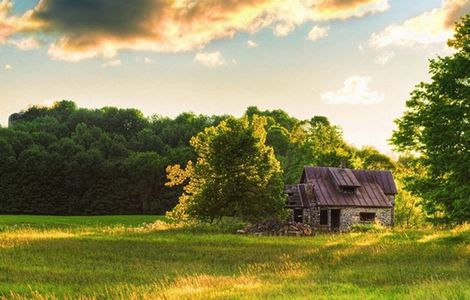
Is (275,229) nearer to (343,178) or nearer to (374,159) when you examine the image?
(343,178)

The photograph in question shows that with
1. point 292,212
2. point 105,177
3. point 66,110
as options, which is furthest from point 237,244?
point 66,110

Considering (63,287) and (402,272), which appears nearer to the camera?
(63,287)

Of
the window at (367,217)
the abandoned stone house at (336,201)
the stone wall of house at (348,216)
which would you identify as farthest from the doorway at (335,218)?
the window at (367,217)

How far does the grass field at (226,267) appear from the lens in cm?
1465

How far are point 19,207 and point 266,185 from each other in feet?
191

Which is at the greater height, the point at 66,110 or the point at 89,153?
the point at 66,110

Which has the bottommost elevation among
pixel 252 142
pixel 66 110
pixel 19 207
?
pixel 19 207

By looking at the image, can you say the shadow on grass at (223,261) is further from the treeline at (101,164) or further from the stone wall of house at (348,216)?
the treeline at (101,164)

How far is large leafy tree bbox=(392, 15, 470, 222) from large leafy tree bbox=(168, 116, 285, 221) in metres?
12.7

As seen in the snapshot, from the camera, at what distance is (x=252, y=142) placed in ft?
149

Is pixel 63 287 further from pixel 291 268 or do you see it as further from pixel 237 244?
pixel 237 244

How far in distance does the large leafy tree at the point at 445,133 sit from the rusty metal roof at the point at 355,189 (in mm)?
24497

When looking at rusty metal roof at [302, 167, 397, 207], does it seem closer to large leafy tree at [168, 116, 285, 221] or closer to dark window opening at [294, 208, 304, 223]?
A: dark window opening at [294, 208, 304, 223]

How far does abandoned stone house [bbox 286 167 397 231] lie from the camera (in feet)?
193
